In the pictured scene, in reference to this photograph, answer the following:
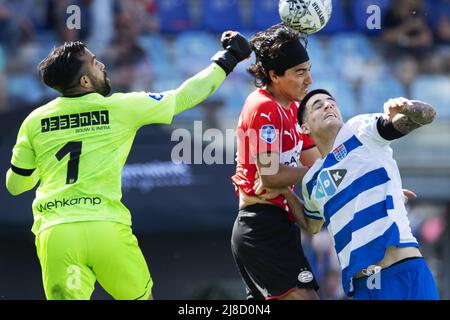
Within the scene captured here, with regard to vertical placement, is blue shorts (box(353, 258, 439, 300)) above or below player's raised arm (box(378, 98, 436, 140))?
below

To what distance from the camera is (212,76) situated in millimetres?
7211

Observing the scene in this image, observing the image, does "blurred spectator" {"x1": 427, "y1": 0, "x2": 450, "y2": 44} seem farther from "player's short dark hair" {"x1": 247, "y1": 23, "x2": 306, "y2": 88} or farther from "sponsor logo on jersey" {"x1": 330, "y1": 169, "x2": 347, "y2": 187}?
"sponsor logo on jersey" {"x1": 330, "y1": 169, "x2": 347, "y2": 187}

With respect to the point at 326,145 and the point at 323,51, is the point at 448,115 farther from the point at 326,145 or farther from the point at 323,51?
the point at 326,145

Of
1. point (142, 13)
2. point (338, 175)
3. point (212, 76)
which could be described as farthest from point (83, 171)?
point (142, 13)

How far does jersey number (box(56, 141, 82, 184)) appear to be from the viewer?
6.88m

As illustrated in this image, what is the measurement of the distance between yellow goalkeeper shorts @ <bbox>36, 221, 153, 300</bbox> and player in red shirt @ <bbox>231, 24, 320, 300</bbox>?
1015 mm

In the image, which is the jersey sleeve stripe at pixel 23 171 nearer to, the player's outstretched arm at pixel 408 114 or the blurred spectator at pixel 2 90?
the player's outstretched arm at pixel 408 114

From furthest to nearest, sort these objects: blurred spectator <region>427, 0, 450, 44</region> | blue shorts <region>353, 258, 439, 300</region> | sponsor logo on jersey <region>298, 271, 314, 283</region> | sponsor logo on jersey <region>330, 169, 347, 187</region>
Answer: blurred spectator <region>427, 0, 450, 44</region>, sponsor logo on jersey <region>298, 271, 314, 283</region>, sponsor logo on jersey <region>330, 169, 347, 187</region>, blue shorts <region>353, 258, 439, 300</region>

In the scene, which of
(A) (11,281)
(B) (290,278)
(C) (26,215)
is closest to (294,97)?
(B) (290,278)

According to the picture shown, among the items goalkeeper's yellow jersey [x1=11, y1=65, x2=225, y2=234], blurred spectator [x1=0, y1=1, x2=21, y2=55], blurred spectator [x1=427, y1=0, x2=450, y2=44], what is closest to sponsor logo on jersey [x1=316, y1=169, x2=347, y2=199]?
goalkeeper's yellow jersey [x1=11, y1=65, x2=225, y2=234]

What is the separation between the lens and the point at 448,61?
1433 cm

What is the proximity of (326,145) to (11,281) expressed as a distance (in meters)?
7.08

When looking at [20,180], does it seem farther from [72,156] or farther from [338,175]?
[338,175]

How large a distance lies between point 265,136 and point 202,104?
19.7ft
